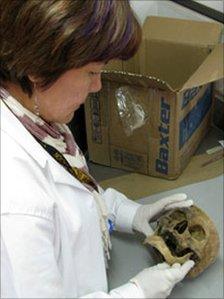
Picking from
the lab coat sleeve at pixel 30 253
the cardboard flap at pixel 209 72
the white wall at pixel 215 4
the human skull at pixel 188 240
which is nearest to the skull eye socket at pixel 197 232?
the human skull at pixel 188 240

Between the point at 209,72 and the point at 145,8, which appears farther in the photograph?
the point at 145,8

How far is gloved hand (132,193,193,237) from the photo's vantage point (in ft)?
4.16

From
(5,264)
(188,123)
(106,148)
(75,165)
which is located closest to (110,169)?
(106,148)

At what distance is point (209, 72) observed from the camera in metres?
1.26

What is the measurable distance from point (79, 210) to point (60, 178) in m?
0.08

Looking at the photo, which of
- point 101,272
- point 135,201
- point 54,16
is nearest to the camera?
point 54,16

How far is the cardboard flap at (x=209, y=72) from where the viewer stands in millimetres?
1247

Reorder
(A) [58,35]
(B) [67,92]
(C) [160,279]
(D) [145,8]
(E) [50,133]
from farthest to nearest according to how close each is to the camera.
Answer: (D) [145,8], (C) [160,279], (E) [50,133], (B) [67,92], (A) [58,35]

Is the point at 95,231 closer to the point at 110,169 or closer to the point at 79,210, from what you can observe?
the point at 79,210

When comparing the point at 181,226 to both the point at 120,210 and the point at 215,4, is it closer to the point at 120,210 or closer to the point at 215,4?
the point at 120,210

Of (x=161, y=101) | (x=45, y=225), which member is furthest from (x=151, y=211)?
(x=45, y=225)

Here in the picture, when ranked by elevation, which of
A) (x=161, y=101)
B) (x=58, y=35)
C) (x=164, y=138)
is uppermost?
(x=58, y=35)

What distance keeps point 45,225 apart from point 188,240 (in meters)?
0.47

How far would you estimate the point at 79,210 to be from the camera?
36.4 inches
